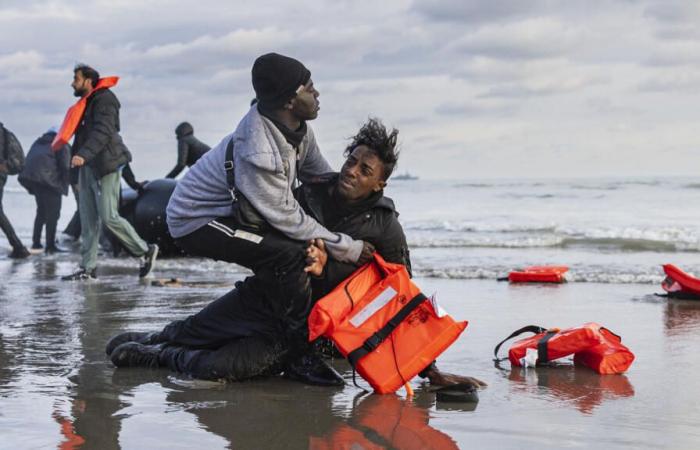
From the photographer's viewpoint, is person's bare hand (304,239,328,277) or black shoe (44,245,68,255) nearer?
person's bare hand (304,239,328,277)

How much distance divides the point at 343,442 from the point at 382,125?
69.9 inches

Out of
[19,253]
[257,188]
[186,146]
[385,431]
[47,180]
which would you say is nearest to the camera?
[385,431]

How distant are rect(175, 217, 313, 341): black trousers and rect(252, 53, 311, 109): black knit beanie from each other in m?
0.60

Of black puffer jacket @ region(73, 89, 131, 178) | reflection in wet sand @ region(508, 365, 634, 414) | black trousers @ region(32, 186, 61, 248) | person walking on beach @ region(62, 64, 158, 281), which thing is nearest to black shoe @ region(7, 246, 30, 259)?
black trousers @ region(32, 186, 61, 248)

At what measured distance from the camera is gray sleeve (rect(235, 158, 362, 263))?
4617 millimetres

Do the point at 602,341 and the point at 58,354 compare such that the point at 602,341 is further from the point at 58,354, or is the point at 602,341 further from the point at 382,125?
the point at 58,354

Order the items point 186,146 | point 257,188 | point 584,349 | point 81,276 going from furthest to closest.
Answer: point 186,146 → point 81,276 → point 584,349 → point 257,188

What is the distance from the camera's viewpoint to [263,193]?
15.2 feet

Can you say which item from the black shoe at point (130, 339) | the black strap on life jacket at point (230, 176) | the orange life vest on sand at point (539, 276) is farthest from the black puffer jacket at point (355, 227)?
the orange life vest on sand at point (539, 276)

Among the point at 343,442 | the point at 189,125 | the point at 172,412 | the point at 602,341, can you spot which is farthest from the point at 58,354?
the point at 189,125

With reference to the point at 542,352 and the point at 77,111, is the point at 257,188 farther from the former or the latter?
the point at 77,111

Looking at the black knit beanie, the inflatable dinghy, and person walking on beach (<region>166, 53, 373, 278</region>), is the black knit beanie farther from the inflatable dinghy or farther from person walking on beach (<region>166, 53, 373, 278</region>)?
the inflatable dinghy

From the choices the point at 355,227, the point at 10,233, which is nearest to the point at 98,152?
the point at 10,233

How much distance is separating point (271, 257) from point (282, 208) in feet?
0.88
